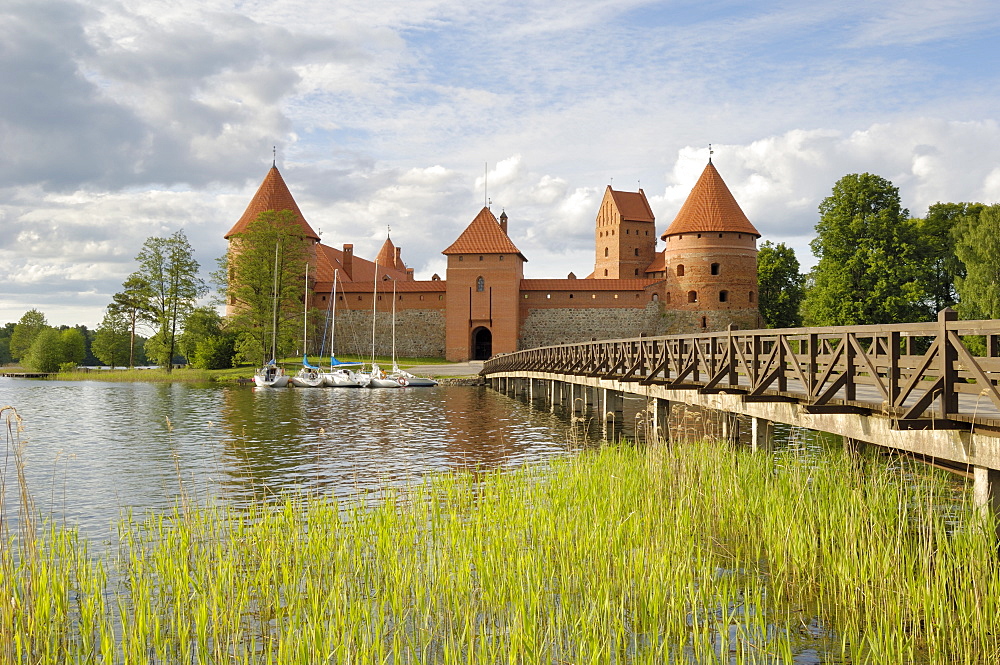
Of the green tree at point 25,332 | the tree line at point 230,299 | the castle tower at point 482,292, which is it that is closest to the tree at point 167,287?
the tree line at point 230,299

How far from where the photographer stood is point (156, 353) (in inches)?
1618

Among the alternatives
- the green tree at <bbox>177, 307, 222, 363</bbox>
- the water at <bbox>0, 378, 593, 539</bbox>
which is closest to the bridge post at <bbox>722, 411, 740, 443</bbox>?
the water at <bbox>0, 378, 593, 539</bbox>

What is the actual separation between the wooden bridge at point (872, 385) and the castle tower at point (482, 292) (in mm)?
29347

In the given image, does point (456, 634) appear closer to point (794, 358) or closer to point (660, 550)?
point (660, 550)

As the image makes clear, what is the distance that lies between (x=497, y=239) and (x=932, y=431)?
123 feet

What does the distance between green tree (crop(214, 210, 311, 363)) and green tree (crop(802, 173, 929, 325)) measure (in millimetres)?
24464

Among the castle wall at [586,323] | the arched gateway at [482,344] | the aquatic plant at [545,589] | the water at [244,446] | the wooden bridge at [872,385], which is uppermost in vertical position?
the castle wall at [586,323]

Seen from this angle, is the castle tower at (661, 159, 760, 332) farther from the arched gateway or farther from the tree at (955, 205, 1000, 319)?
the tree at (955, 205, 1000, 319)

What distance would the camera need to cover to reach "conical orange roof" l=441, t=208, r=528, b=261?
4200cm

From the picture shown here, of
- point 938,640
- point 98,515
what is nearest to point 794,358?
point 938,640

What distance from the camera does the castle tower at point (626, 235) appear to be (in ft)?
181

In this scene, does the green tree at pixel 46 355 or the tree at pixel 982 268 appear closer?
the tree at pixel 982 268

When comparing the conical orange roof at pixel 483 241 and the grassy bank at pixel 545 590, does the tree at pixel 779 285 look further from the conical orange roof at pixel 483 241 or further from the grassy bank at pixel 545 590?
the grassy bank at pixel 545 590

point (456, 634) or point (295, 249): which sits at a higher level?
point (295, 249)
